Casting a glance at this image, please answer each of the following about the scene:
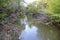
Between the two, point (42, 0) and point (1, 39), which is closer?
point (1, 39)

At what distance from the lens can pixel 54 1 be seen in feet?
47.6

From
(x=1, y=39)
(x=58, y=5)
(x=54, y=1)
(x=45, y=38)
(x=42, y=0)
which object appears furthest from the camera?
(x=42, y=0)

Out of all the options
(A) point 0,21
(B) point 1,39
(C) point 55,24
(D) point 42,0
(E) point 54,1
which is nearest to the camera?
(B) point 1,39

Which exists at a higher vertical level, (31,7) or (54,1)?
(54,1)

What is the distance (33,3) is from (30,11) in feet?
6.75

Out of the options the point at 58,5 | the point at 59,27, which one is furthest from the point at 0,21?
the point at 59,27

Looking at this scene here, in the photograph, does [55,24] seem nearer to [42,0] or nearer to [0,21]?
[0,21]

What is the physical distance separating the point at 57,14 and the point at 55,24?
2.31 metres

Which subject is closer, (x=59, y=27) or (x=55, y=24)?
(x=59, y=27)

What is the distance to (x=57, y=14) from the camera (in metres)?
14.0

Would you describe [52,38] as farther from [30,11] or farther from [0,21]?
[30,11]

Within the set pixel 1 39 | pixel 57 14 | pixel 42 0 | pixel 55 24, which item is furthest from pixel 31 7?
pixel 1 39

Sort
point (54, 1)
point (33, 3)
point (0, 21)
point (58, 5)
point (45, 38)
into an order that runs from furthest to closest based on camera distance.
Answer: point (33, 3) < point (54, 1) < point (58, 5) < point (45, 38) < point (0, 21)

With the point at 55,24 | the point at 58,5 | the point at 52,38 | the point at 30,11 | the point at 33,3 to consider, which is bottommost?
→ the point at 30,11
